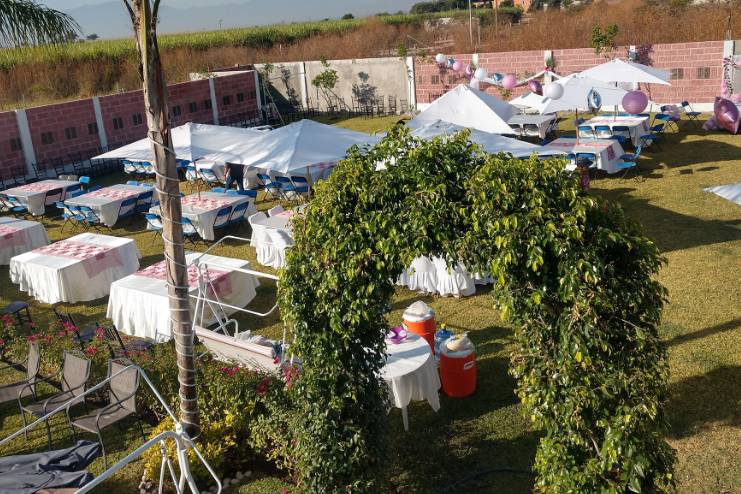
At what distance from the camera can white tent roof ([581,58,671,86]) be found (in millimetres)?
16656

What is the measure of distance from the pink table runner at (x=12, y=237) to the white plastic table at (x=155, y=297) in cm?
408

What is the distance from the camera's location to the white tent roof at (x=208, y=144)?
12906 mm

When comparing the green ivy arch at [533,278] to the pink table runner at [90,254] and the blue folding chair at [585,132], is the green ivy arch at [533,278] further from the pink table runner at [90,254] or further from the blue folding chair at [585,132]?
the blue folding chair at [585,132]

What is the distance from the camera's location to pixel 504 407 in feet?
22.2

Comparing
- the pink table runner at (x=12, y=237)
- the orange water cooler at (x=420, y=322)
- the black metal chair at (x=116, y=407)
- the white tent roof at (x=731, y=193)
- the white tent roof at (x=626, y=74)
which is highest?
the white tent roof at (x=626, y=74)

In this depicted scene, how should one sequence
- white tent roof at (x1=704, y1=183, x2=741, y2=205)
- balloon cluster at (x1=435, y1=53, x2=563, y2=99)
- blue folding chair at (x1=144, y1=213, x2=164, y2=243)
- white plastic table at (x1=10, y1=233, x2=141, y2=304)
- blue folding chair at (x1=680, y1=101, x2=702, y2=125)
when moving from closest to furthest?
white tent roof at (x1=704, y1=183, x2=741, y2=205), white plastic table at (x1=10, y1=233, x2=141, y2=304), blue folding chair at (x1=144, y1=213, x2=164, y2=243), blue folding chair at (x1=680, y1=101, x2=702, y2=125), balloon cluster at (x1=435, y1=53, x2=563, y2=99)

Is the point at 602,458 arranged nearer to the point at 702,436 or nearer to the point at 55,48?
the point at 702,436

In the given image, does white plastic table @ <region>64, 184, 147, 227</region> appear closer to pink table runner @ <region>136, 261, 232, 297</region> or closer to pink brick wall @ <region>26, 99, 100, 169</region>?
pink table runner @ <region>136, 261, 232, 297</region>

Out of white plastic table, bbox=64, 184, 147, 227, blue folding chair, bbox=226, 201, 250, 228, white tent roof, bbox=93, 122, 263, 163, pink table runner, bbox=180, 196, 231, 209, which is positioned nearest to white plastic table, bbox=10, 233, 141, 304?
pink table runner, bbox=180, 196, 231, 209

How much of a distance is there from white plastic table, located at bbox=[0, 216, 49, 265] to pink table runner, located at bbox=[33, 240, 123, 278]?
6.31ft

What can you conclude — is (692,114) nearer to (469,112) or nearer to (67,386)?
(469,112)

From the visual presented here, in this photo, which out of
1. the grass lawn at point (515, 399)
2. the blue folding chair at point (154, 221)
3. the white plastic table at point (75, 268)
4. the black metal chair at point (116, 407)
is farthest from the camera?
the blue folding chair at point (154, 221)

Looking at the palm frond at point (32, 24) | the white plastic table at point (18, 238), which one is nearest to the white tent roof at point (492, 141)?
the palm frond at point (32, 24)

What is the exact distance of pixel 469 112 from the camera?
1388cm
